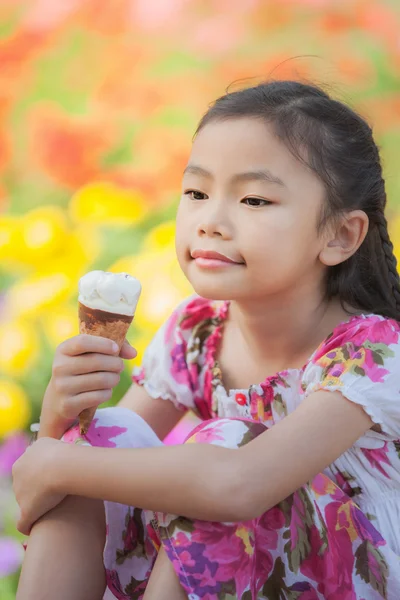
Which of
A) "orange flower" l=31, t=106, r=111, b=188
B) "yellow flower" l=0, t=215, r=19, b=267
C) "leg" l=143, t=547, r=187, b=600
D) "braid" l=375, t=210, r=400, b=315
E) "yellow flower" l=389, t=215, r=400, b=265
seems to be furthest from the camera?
"orange flower" l=31, t=106, r=111, b=188

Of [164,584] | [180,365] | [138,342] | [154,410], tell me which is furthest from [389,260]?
[138,342]

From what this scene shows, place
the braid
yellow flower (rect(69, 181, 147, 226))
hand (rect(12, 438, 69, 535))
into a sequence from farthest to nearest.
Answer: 1. yellow flower (rect(69, 181, 147, 226))
2. the braid
3. hand (rect(12, 438, 69, 535))

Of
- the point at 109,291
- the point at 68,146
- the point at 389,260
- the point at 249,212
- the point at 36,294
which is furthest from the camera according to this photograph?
the point at 68,146

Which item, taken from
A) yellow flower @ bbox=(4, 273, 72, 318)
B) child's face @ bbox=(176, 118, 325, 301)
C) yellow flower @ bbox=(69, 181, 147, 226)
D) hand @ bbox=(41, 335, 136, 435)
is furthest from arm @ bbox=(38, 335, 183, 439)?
yellow flower @ bbox=(69, 181, 147, 226)

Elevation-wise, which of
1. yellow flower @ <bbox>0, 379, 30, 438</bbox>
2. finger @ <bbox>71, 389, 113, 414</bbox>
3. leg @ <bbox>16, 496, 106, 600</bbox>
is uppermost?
finger @ <bbox>71, 389, 113, 414</bbox>

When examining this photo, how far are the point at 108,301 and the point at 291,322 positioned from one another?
0.43 meters

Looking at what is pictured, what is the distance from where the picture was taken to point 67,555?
1417mm

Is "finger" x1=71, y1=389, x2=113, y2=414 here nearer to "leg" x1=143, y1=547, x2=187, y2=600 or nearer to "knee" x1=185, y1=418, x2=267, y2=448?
"knee" x1=185, y1=418, x2=267, y2=448

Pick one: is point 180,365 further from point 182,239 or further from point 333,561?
point 333,561

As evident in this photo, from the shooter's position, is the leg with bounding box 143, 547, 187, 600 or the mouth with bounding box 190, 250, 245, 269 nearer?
the leg with bounding box 143, 547, 187, 600

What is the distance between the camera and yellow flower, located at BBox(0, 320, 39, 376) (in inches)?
102

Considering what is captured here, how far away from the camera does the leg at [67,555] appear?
1.39 meters

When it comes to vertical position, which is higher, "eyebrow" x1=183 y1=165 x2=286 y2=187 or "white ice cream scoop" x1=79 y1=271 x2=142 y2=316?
"eyebrow" x1=183 y1=165 x2=286 y2=187

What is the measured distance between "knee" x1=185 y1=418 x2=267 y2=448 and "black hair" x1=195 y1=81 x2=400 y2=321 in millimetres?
401
